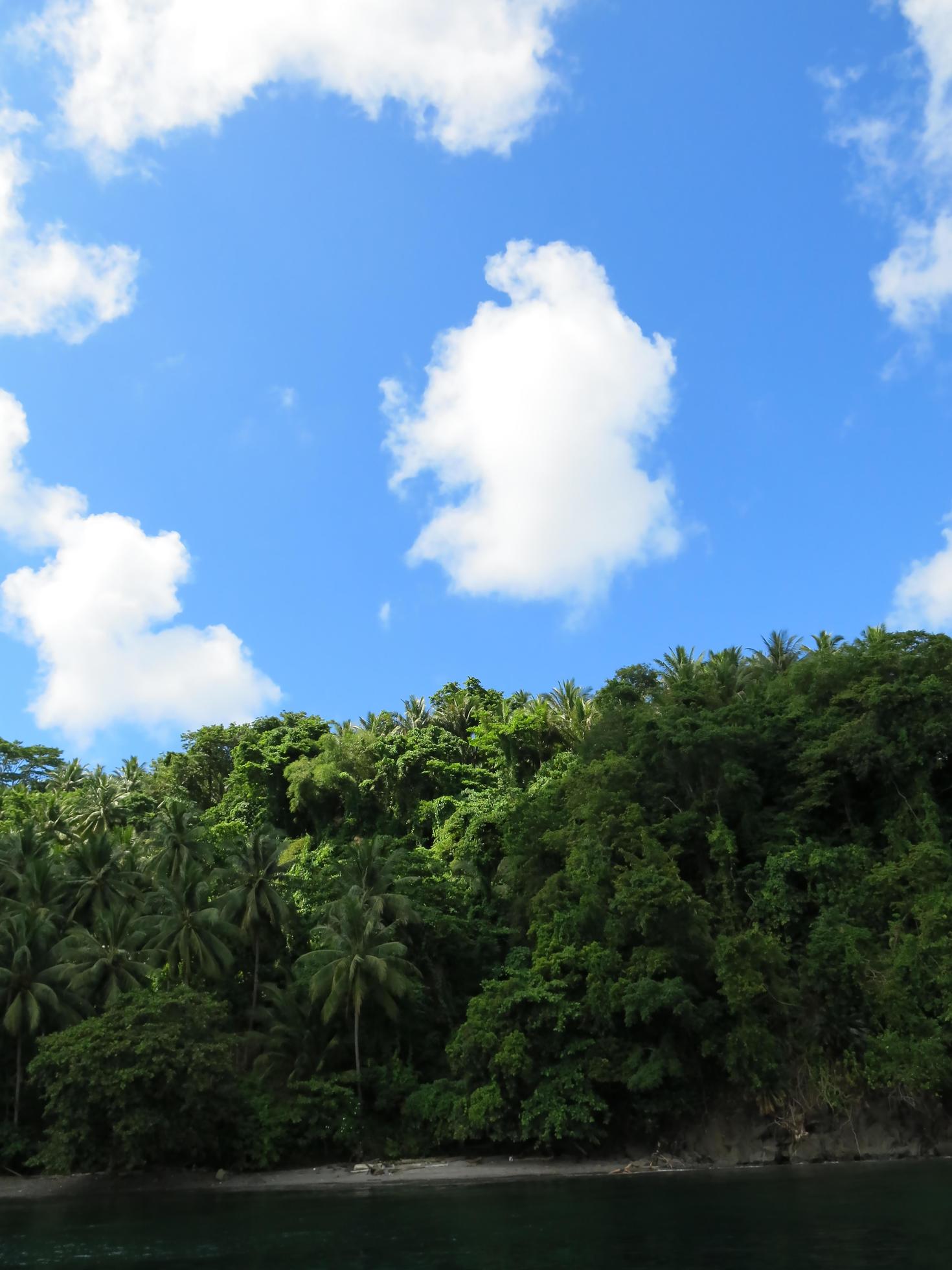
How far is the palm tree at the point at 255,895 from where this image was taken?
46906mm

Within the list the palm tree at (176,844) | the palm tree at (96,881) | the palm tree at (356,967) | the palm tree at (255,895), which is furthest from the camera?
the palm tree at (176,844)

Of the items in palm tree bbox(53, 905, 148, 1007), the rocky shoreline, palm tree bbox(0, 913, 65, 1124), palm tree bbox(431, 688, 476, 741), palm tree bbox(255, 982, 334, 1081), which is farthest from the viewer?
palm tree bbox(431, 688, 476, 741)

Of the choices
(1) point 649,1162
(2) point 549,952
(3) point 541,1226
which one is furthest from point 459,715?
(3) point 541,1226

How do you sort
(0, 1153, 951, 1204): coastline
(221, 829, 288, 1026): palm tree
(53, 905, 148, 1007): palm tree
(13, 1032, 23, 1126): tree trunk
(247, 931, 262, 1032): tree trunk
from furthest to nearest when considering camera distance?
(221, 829, 288, 1026): palm tree, (247, 931, 262, 1032): tree trunk, (53, 905, 148, 1007): palm tree, (13, 1032, 23, 1126): tree trunk, (0, 1153, 951, 1204): coastline

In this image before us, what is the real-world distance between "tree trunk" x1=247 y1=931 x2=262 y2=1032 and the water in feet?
30.7

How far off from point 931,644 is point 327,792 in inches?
1321

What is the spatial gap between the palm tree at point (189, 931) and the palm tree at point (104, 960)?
112 centimetres

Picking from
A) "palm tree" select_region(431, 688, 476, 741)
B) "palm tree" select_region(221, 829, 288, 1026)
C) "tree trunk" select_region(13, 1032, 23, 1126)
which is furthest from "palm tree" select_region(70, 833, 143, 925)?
"palm tree" select_region(431, 688, 476, 741)

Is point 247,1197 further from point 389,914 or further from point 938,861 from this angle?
point 938,861

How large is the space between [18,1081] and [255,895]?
11433mm

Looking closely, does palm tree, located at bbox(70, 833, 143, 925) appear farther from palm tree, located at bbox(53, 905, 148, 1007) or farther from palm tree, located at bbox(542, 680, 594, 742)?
palm tree, located at bbox(542, 680, 594, 742)

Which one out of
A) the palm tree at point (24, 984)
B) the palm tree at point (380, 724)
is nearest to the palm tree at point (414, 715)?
the palm tree at point (380, 724)

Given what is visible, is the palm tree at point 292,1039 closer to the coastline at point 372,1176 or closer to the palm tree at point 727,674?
the coastline at point 372,1176

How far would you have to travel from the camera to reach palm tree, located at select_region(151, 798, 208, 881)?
48500mm
